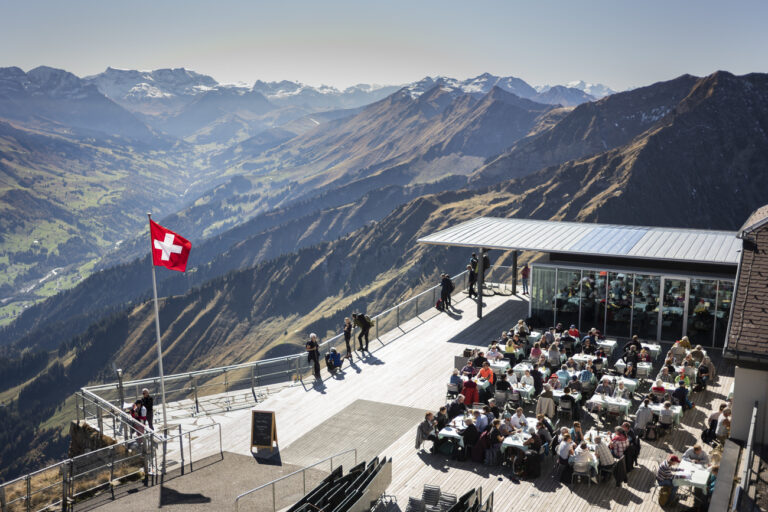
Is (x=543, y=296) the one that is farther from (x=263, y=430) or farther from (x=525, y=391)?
(x=263, y=430)

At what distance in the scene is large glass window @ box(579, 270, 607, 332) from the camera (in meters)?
27.7

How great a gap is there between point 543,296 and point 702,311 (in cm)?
656

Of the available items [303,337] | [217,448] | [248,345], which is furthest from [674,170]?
[217,448]

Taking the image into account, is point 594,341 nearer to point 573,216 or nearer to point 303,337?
point 573,216

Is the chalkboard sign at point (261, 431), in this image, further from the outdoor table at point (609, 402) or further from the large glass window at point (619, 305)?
the large glass window at point (619, 305)

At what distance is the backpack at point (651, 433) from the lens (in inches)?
698

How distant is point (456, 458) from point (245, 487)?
5617 mm

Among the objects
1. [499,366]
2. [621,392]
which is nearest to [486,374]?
[499,366]

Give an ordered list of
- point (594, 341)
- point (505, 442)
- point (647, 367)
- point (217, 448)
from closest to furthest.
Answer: point (505, 442)
point (217, 448)
point (647, 367)
point (594, 341)

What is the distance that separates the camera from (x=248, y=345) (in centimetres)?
17575

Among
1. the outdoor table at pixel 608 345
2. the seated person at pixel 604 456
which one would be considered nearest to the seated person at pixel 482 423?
the seated person at pixel 604 456

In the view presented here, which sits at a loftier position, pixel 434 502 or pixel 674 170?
pixel 674 170

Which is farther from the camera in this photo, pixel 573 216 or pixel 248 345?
pixel 248 345

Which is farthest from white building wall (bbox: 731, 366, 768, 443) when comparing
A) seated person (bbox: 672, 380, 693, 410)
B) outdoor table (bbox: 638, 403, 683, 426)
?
seated person (bbox: 672, 380, 693, 410)
